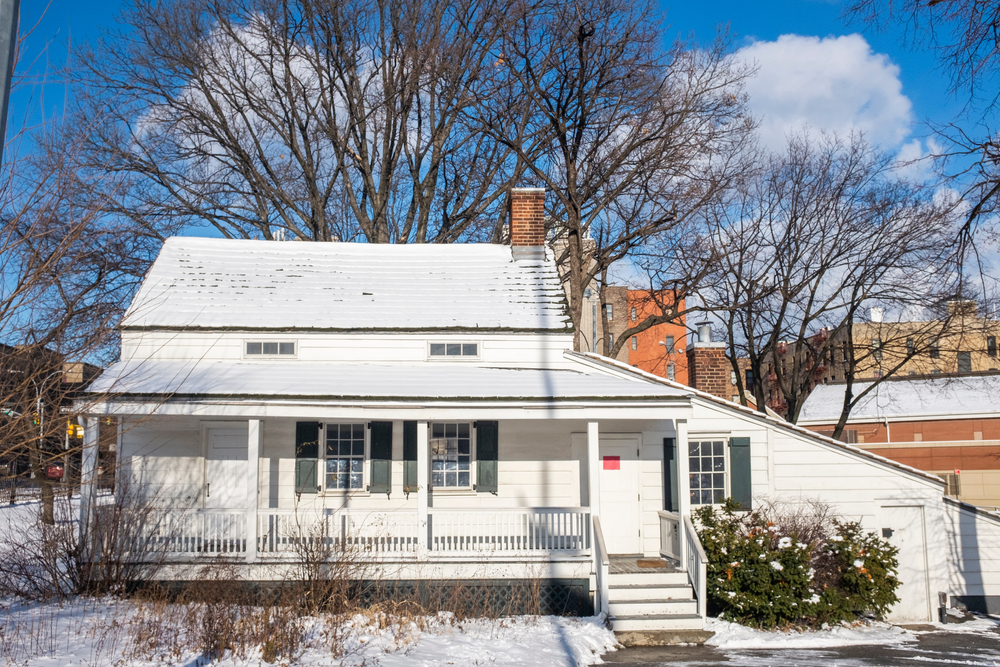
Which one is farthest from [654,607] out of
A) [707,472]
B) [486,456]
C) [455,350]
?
[455,350]

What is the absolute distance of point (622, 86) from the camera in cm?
2456

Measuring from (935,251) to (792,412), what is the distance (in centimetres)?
604

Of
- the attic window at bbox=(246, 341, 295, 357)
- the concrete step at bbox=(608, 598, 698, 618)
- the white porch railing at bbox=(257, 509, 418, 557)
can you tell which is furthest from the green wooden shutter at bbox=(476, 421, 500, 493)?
the attic window at bbox=(246, 341, 295, 357)

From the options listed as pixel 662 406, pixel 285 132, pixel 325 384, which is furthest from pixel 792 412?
pixel 285 132

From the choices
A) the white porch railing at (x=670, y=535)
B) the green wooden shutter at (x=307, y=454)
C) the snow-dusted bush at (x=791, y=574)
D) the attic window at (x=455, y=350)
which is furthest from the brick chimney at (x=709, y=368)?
the green wooden shutter at (x=307, y=454)

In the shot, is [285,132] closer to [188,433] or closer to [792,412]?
[188,433]

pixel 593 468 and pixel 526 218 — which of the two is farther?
pixel 526 218

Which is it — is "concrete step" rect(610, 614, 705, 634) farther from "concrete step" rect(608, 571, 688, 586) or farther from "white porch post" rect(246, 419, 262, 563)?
"white porch post" rect(246, 419, 262, 563)

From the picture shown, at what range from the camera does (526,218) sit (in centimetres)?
1848

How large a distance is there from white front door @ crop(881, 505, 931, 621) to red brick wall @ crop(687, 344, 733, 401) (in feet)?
12.9

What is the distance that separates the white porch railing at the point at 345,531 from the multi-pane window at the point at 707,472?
509 cm

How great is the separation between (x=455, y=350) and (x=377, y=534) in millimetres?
4045

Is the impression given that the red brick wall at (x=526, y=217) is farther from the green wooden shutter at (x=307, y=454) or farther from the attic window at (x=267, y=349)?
the green wooden shutter at (x=307, y=454)

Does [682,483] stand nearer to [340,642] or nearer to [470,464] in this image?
[470,464]
